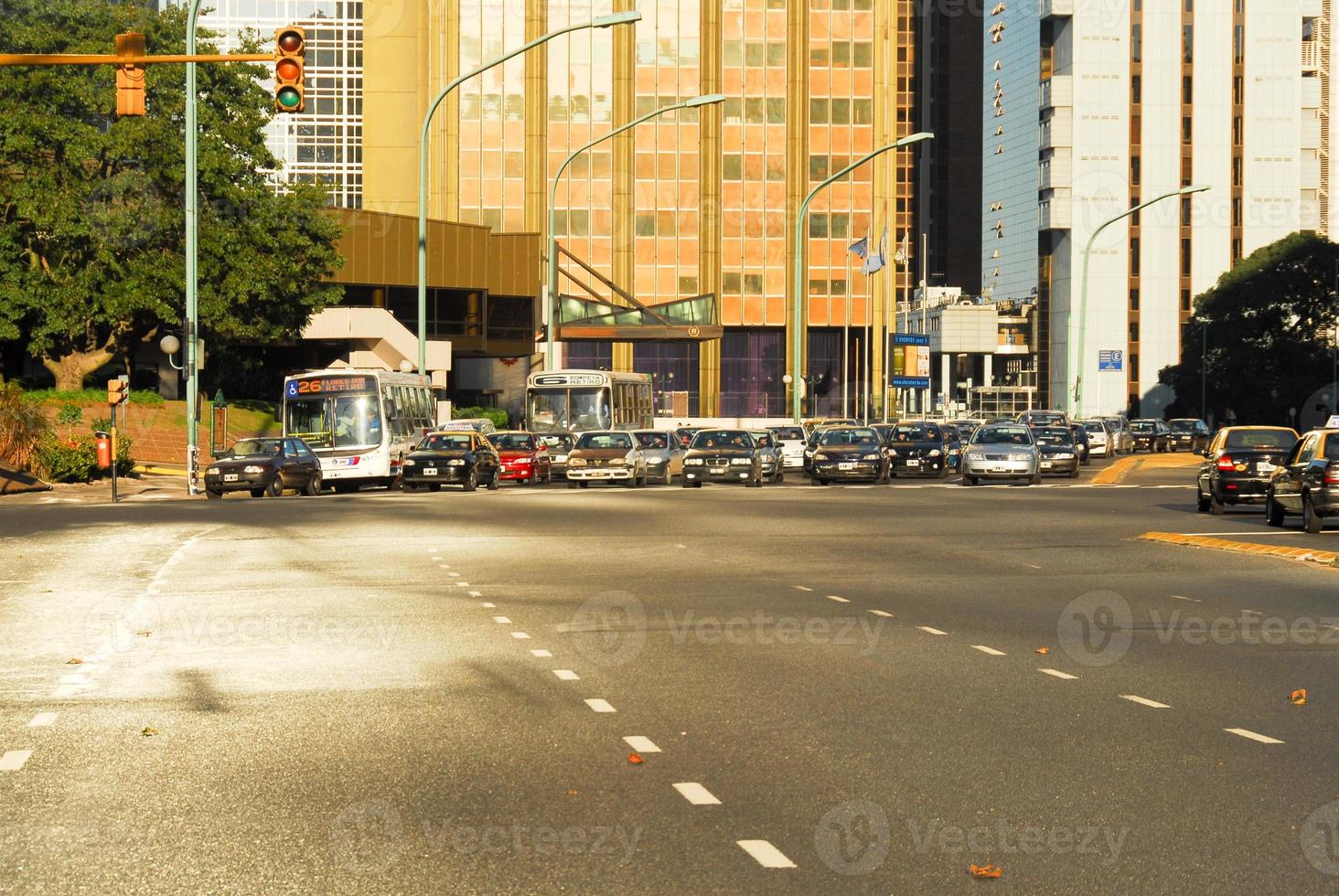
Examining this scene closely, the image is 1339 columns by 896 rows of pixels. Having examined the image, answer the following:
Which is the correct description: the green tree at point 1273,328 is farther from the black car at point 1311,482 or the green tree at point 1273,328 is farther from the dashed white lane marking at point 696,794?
the dashed white lane marking at point 696,794

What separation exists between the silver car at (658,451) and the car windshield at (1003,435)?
826cm

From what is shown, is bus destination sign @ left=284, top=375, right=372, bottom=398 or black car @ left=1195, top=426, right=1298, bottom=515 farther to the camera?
bus destination sign @ left=284, top=375, right=372, bottom=398

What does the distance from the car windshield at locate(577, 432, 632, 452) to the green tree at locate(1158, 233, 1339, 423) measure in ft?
251

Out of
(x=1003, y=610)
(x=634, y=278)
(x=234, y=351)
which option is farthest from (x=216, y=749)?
(x=634, y=278)

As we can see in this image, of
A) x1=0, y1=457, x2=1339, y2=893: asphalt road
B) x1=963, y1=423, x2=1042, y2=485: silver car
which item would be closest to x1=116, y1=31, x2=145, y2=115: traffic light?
x1=0, y1=457, x2=1339, y2=893: asphalt road

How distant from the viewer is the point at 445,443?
44.7 metres

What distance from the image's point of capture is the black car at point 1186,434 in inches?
3434

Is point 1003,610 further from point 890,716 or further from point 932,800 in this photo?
point 932,800

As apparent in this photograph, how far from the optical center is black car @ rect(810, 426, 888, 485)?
47312mm

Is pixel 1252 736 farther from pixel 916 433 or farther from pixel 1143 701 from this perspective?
pixel 916 433

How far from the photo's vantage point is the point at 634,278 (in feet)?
366

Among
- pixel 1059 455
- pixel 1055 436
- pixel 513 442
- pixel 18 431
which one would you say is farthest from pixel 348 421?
pixel 1055 436

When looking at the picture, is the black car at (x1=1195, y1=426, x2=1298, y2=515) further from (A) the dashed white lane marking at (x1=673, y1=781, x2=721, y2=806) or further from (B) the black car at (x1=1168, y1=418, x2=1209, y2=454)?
(B) the black car at (x1=1168, y1=418, x2=1209, y2=454)

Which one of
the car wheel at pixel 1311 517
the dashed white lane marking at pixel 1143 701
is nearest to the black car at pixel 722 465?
the car wheel at pixel 1311 517
